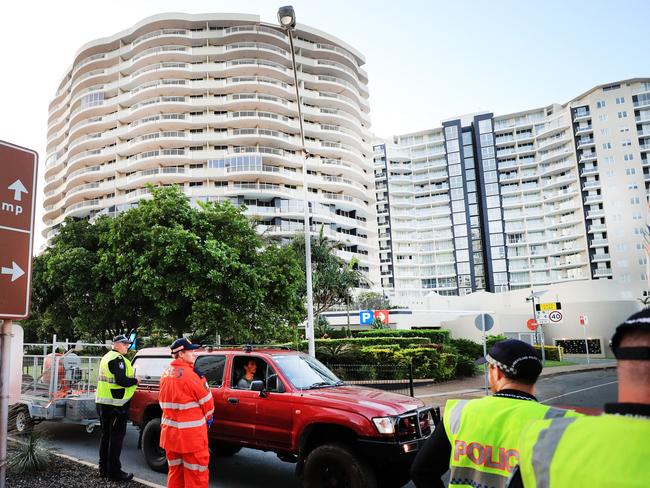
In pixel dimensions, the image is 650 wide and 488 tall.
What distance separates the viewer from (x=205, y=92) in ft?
219

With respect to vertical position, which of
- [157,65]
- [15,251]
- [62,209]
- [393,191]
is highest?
[157,65]

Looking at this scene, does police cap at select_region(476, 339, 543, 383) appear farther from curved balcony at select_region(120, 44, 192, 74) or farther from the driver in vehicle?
curved balcony at select_region(120, 44, 192, 74)

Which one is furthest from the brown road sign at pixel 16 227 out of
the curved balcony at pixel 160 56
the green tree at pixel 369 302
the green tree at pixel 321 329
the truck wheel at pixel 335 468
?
the curved balcony at pixel 160 56

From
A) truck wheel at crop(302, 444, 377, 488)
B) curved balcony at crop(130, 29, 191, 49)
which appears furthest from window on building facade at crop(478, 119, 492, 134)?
truck wheel at crop(302, 444, 377, 488)

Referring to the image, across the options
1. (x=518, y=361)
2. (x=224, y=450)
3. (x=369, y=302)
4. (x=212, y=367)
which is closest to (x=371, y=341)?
(x=224, y=450)

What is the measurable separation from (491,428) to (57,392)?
989 cm

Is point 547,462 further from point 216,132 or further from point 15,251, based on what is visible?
point 216,132

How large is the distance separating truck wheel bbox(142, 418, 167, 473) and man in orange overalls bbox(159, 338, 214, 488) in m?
2.39

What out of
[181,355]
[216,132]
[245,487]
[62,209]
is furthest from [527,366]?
[62,209]

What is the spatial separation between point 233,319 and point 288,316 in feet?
8.83

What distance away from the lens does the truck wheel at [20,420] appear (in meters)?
9.38

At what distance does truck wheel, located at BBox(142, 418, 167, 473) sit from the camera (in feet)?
24.3

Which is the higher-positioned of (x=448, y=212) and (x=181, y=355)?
(x=448, y=212)

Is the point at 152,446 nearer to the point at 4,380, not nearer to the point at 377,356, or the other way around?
the point at 4,380
